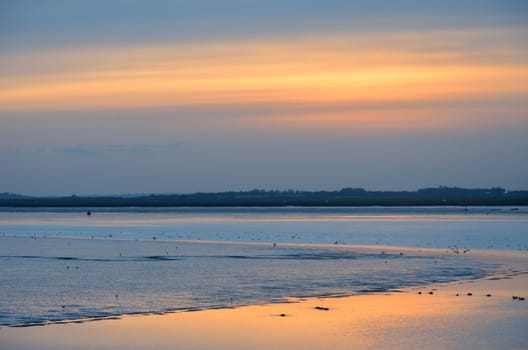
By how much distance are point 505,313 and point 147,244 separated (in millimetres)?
22824

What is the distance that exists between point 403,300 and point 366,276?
4.82m

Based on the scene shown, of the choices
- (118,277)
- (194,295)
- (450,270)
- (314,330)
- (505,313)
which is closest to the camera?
(314,330)

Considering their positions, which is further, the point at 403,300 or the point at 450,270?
the point at 450,270

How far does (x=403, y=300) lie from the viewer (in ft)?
62.0

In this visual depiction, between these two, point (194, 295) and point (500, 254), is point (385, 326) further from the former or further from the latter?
point (500, 254)

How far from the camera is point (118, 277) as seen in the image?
76.9ft

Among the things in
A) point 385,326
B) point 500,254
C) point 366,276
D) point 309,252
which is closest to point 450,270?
point 366,276

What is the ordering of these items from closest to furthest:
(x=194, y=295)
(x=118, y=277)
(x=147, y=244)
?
(x=194, y=295), (x=118, y=277), (x=147, y=244)

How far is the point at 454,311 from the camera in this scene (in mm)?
17297

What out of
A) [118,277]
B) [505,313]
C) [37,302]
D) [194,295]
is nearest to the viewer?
[505,313]

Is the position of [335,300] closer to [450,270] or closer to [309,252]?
[450,270]

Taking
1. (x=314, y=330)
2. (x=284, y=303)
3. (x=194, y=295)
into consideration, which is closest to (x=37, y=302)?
(x=194, y=295)

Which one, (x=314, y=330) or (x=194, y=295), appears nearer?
(x=314, y=330)

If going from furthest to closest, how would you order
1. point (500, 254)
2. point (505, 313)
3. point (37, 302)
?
point (500, 254), point (37, 302), point (505, 313)
